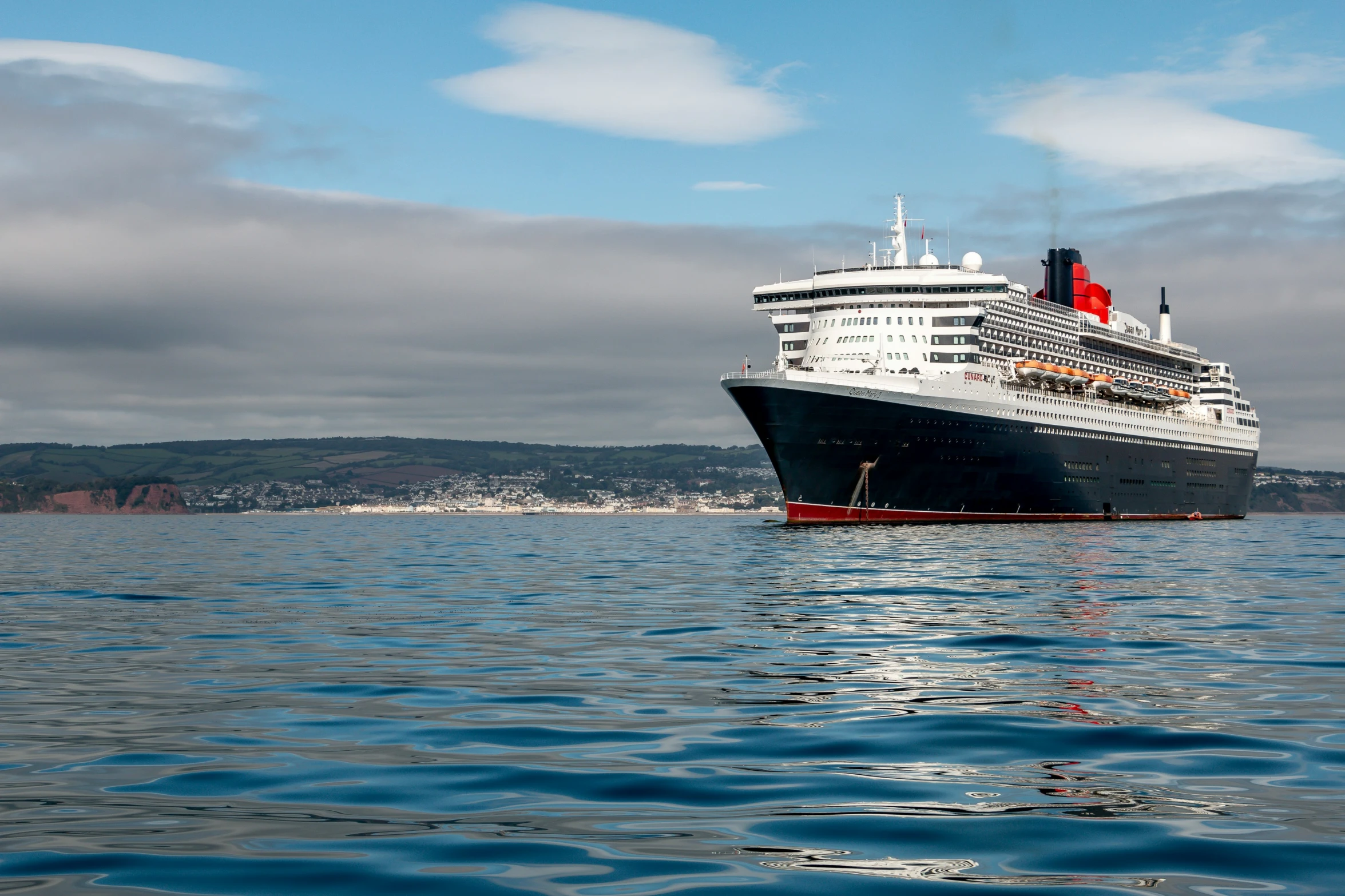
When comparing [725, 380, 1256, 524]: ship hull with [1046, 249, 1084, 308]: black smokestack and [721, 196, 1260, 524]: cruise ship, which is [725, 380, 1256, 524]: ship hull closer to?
[721, 196, 1260, 524]: cruise ship

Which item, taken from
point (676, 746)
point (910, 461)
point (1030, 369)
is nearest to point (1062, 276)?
point (1030, 369)

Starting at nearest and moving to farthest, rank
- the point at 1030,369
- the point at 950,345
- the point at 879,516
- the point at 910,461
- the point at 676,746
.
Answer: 1. the point at 676,746
2. the point at 910,461
3. the point at 879,516
4. the point at 950,345
5. the point at 1030,369

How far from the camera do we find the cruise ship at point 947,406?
201 ft

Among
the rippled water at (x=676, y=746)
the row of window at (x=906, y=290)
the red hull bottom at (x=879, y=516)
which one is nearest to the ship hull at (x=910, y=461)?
the red hull bottom at (x=879, y=516)

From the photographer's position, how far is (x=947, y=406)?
63031 millimetres

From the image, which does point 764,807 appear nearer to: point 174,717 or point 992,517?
point 174,717

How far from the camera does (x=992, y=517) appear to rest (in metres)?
67.3

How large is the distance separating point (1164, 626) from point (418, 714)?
1225 centimetres

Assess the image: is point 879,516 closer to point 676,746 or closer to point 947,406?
point 947,406

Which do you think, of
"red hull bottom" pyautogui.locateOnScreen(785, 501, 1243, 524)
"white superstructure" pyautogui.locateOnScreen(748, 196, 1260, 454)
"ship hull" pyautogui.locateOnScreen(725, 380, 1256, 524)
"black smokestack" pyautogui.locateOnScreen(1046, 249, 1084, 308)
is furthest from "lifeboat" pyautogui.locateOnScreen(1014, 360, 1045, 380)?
"black smokestack" pyautogui.locateOnScreen(1046, 249, 1084, 308)

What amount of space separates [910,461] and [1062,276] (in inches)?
1467

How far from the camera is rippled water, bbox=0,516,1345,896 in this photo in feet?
18.7

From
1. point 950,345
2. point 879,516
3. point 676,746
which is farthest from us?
point 950,345

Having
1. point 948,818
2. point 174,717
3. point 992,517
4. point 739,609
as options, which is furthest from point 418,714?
point 992,517
